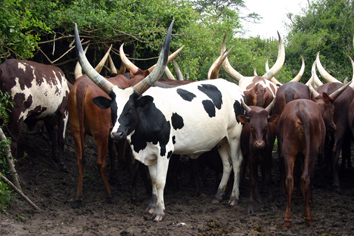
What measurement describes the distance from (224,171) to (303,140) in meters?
1.85

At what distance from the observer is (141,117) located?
602cm

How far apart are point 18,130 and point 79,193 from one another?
5.59 feet

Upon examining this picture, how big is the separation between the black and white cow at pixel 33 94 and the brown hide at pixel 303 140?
14.6ft

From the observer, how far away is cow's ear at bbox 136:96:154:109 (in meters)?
5.83

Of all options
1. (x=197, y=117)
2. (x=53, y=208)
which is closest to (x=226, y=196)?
(x=197, y=117)

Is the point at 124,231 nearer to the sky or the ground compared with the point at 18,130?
nearer to the ground

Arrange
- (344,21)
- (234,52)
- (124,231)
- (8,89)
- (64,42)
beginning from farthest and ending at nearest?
(344,21), (234,52), (64,42), (8,89), (124,231)

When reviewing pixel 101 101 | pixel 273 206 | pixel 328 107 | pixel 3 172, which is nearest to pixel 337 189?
pixel 328 107

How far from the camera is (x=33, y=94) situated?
→ 291 inches

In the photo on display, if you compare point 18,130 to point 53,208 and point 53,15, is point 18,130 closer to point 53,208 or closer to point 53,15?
point 53,208

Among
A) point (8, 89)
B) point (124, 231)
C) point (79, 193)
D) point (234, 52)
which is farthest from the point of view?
point (234, 52)

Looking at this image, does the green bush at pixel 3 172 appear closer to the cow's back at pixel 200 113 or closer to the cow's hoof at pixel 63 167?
the cow's hoof at pixel 63 167

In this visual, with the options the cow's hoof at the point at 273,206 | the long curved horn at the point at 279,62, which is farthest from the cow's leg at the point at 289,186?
the long curved horn at the point at 279,62

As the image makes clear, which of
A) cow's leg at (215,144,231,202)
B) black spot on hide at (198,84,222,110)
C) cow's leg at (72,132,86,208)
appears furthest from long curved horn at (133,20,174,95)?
cow's leg at (215,144,231,202)
